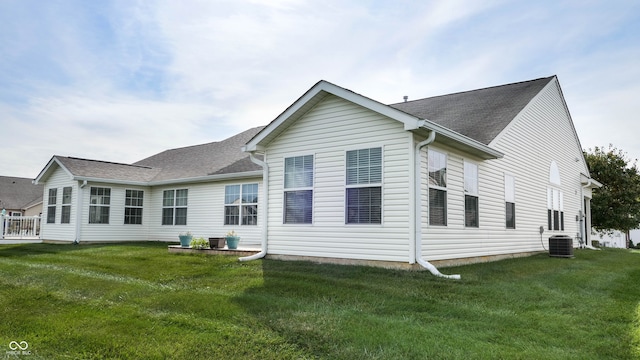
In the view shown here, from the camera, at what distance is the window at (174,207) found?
17.4 meters

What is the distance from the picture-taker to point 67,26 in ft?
37.9

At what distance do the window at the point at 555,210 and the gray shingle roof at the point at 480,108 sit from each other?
3.86 metres

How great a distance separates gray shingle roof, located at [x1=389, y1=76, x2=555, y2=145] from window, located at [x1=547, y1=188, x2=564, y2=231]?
386 cm

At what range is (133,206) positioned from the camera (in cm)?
1844

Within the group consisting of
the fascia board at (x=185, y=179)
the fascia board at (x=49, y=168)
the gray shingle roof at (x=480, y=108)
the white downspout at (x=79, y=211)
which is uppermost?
the gray shingle roof at (x=480, y=108)

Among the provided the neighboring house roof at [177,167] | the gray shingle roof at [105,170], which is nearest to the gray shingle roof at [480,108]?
the neighboring house roof at [177,167]

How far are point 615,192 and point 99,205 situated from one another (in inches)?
1048

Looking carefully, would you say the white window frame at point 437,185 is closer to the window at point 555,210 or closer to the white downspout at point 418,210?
the white downspout at point 418,210

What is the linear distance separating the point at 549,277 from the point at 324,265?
180 inches

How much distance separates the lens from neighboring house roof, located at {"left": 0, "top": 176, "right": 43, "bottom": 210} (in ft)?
113

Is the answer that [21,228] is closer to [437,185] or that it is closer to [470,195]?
[437,185]

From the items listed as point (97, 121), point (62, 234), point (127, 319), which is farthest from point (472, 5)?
point (62, 234)

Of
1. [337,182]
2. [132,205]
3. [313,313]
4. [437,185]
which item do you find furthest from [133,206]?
[313,313]

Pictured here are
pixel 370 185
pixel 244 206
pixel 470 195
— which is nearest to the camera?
pixel 370 185
